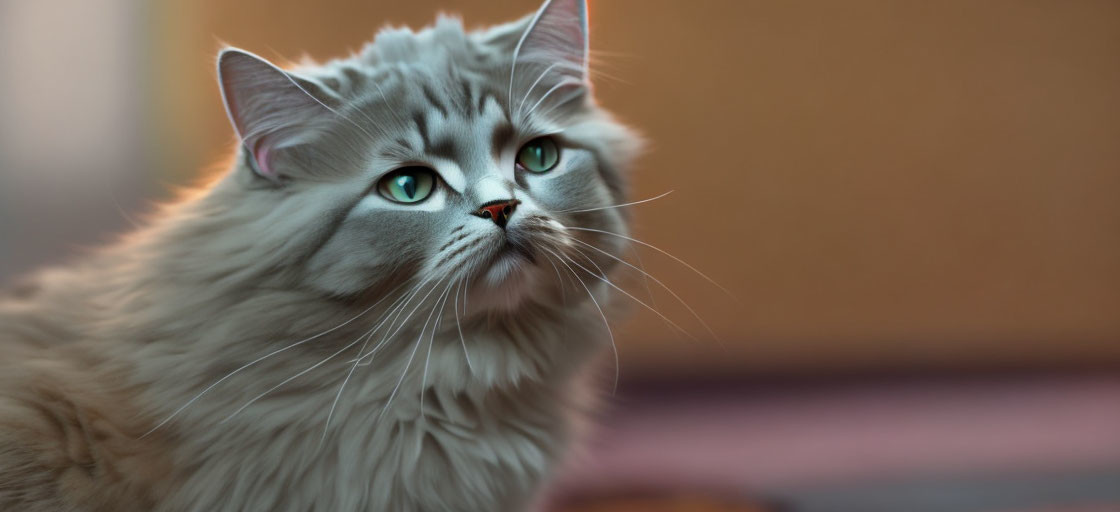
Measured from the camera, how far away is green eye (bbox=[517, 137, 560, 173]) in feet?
3.29

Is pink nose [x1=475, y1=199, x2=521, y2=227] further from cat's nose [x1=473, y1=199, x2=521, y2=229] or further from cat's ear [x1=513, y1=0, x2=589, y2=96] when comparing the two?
cat's ear [x1=513, y1=0, x2=589, y2=96]

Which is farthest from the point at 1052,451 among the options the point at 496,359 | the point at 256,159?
the point at 256,159

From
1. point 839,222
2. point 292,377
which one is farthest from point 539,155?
A: point 839,222

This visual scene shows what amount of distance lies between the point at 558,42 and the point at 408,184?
0.29m

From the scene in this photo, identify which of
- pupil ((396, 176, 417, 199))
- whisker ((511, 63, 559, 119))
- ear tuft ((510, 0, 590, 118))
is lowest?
pupil ((396, 176, 417, 199))

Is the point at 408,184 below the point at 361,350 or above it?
above

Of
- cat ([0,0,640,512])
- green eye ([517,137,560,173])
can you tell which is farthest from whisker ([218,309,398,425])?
green eye ([517,137,560,173])

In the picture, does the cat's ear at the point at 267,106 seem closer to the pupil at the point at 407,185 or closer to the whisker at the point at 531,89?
the pupil at the point at 407,185

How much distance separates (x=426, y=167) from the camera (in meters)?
0.92

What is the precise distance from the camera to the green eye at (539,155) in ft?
3.29

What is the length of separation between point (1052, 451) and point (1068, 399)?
0.34m

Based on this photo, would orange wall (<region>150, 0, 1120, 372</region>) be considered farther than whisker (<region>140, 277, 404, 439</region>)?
Yes

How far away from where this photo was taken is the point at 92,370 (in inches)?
37.0

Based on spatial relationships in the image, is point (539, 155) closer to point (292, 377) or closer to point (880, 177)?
point (292, 377)
